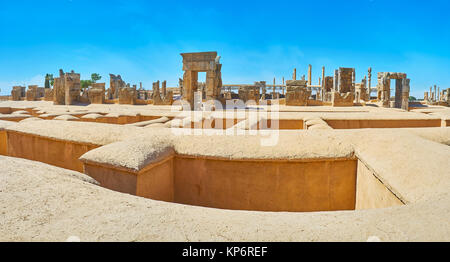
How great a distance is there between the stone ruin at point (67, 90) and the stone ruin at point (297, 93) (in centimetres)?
1450

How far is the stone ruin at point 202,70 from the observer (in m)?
14.2

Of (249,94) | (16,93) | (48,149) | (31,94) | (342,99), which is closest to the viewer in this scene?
(48,149)

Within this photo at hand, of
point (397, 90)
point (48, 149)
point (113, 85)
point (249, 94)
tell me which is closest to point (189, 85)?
point (249, 94)

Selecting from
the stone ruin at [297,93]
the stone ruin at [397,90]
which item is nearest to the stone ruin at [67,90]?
the stone ruin at [297,93]

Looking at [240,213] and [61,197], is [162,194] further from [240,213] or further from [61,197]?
[240,213]

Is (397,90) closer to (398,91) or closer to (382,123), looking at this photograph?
(398,91)

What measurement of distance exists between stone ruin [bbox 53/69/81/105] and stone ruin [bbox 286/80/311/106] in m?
14.5

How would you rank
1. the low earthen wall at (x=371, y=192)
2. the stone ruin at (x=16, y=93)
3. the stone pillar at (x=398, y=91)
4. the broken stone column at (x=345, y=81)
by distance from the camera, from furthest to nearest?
the stone ruin at (x=16, y=93), the stone pillar at (x=398, y=91), the broken stone column at (x=345, y=81), the low earthen wall at (x=371, y=192)

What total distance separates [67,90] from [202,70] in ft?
33.8

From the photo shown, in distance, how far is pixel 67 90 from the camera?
1811cm

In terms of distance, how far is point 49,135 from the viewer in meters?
4.94

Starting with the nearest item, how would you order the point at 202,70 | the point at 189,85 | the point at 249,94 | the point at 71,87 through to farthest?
the point at 202,70 → the point at 189,85 → the point at 249,94 → the point at 71,87

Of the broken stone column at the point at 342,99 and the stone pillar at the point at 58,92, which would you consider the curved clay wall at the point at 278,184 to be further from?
the stone pillar at the point at 58,92
